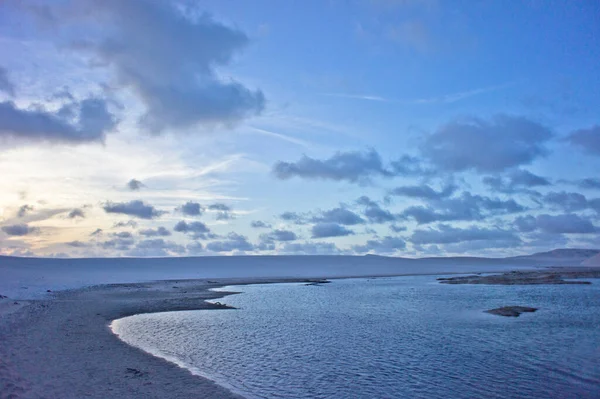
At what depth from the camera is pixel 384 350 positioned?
79.3 ft

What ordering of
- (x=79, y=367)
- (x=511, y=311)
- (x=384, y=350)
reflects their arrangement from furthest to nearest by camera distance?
(x=511, y=311)
(x=384, y=350)
(x=79, y=367)

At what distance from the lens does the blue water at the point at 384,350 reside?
56.5 feet

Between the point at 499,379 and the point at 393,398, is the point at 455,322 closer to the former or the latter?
the point at 499,379

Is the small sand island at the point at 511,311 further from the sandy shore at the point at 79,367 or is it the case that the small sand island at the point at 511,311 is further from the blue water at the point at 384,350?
the sandy shore at the point at 79,367

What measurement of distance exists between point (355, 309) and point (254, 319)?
12.0 m

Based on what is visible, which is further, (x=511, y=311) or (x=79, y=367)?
(x=511, y=311)

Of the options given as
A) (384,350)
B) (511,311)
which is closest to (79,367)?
(384,350)

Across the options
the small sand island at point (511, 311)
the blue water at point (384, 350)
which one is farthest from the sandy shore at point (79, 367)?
the small sand island at point (511, 311)

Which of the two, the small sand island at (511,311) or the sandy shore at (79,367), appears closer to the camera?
the sandy shore at (79,367)

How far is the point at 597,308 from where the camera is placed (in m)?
41.7

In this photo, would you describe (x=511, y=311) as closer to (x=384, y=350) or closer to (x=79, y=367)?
(x=384, y=350)

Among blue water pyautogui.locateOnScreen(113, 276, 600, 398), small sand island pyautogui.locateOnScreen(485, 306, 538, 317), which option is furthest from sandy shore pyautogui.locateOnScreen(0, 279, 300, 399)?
small sand island pyautogui.locateOnScreen(485, 306, 538, 317)

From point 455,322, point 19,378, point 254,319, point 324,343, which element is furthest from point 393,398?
point 254,319

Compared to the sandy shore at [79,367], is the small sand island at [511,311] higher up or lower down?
lower down
